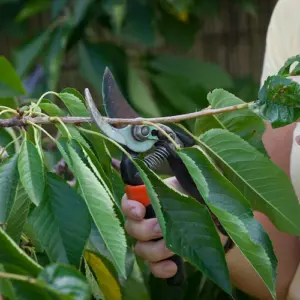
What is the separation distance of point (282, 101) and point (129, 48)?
164 centimetres

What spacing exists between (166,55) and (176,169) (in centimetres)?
145

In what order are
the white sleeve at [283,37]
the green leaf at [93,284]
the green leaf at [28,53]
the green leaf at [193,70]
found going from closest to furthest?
the green leaf at [93,284] → the white sleeve at [283,37] → the green leaf at [28,53] → the green leaf at [193,70]

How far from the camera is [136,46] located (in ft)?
6.97

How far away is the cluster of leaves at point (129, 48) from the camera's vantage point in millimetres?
1716

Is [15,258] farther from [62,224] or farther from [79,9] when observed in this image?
[79,9]

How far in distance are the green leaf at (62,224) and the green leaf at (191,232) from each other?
55 mm

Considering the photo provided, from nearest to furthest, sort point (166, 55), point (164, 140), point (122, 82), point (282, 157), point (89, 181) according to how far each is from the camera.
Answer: point (89, 181)
point (164, 140)
point (282, 157)
point (122, 82)
point (166, 55)

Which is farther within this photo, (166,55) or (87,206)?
(166,55)

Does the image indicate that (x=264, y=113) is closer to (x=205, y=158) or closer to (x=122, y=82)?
(x=205, y=158)

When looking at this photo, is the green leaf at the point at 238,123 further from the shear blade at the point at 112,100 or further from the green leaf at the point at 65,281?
the green leaf at the point at 65,281

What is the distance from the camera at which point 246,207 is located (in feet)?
1.65

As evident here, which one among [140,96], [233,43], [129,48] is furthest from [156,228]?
[233,43]

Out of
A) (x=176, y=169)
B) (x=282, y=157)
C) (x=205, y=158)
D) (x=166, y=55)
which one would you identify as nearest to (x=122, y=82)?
(x=166, y=55)

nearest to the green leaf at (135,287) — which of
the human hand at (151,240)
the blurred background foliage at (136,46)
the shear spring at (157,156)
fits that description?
the human hand at (151,240)
